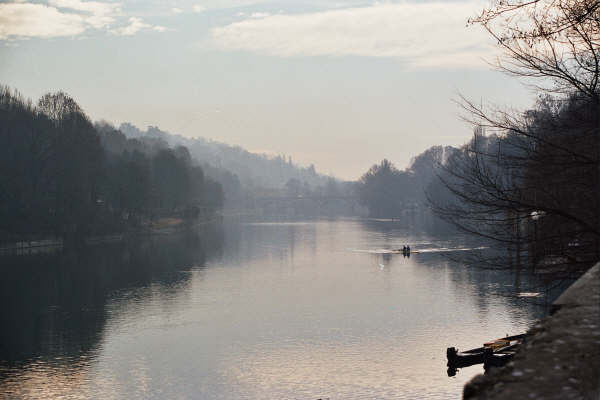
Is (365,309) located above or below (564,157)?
below

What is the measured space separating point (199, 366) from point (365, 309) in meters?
20.0

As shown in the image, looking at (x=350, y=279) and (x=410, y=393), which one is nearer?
(x=410, y=393)

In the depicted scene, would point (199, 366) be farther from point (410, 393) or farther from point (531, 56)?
point (531, 56)

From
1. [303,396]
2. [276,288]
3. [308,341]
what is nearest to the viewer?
[303,396]

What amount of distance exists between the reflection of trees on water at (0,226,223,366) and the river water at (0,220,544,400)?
207mm

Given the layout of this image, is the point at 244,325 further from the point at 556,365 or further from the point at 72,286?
the point at 556,365

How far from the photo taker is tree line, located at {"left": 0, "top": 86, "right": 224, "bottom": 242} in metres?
95.6

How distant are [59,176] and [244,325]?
61.6m

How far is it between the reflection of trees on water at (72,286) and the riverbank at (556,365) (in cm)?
3955

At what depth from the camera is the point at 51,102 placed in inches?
4382

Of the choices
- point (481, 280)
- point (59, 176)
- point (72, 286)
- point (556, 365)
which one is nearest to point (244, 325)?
point (72, 286)

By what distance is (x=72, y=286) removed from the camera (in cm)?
6881

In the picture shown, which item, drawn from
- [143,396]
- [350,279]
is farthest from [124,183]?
[143,396]

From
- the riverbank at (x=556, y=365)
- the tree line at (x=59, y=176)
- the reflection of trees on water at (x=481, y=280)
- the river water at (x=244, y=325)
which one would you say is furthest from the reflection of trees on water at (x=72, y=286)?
the riverbank at (x=556, y=365)
